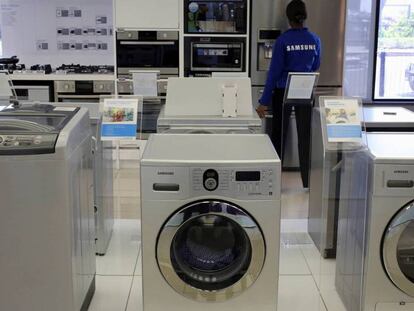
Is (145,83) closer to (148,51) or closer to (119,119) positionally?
(119,119)

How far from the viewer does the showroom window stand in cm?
602

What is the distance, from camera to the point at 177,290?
2.54m

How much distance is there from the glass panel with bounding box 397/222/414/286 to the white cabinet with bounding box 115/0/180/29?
11.4 ft

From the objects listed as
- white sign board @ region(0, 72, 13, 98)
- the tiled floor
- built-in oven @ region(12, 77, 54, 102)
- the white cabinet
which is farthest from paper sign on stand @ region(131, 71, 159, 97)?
built-in oven @ region(12, 77, 54, 102)

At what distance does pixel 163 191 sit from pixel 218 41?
11.0 feet

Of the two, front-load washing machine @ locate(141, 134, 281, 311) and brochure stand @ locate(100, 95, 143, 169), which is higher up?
brochure stand @ locate(100, 95, 143, 169)

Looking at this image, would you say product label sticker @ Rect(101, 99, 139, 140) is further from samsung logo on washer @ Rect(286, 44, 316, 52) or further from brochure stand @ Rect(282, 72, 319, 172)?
samsung logo on washer @ Rect(286, 44, 316, 52)

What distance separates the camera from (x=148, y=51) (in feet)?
18.4

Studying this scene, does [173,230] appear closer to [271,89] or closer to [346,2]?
[271,89]

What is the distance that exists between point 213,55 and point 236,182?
3.36m

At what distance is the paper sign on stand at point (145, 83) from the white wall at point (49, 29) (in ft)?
8.42

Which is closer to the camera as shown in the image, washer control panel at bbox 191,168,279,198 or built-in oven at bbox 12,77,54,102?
washer control panel at bbox 191,168,279,198

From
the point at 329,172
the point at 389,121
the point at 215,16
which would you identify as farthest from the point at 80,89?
the point at 389,121

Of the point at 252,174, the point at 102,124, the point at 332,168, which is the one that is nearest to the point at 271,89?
the point at 332,168
